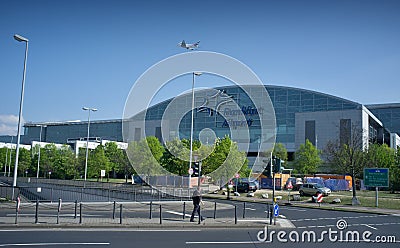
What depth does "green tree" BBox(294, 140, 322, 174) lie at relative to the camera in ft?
224

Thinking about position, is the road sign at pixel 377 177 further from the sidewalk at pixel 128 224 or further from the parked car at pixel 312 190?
the sidewalk at pixel 128 224

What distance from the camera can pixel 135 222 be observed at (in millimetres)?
17797

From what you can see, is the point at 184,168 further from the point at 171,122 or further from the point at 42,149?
the point at 42,149

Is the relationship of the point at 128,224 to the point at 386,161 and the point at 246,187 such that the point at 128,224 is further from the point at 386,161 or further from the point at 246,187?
the point at 386,161

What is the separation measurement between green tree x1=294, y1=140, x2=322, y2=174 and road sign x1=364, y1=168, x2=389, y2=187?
97.7 ft

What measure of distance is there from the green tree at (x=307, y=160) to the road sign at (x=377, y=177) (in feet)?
97.7

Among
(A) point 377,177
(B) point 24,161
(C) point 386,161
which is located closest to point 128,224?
(A) point 377,177

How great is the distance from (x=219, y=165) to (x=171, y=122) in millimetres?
17121

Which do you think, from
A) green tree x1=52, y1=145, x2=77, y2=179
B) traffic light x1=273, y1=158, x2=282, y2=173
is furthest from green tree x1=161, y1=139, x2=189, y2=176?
green tree x1=52, y1=145, x2=77, y2=179

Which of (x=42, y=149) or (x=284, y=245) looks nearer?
(x=284, y=245)

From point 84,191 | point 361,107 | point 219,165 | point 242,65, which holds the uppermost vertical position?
point 361,107

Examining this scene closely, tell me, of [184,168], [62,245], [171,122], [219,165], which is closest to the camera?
[62,245]

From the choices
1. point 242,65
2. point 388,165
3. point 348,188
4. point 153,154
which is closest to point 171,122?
point 153,154

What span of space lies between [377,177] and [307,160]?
30435 mm
